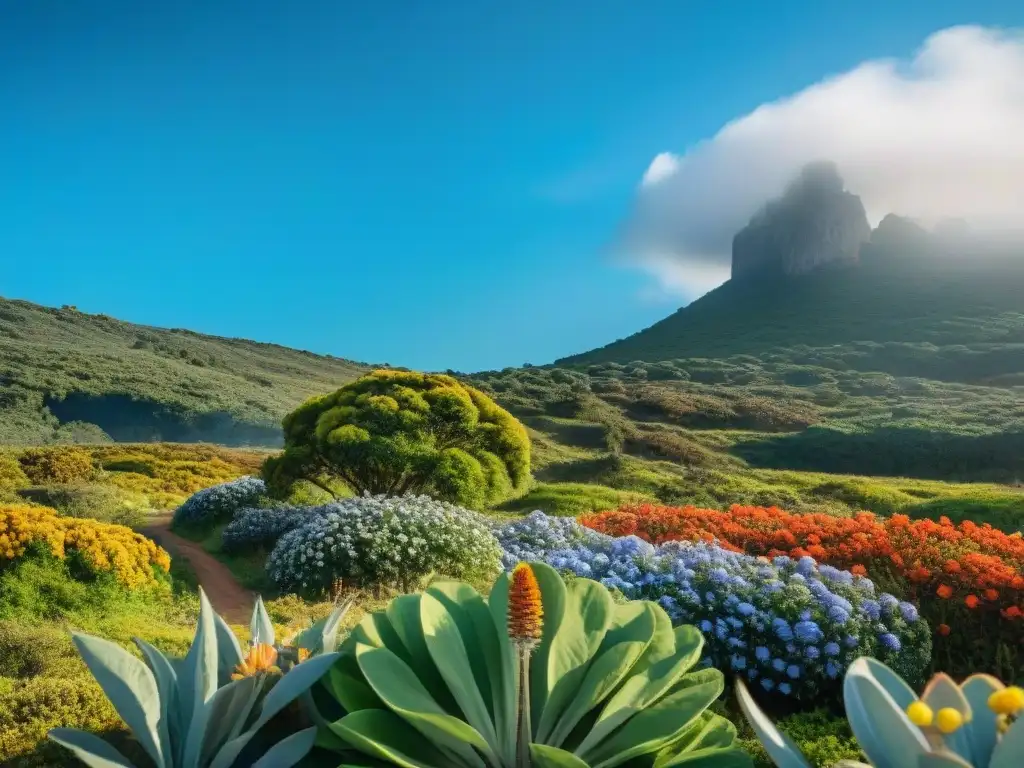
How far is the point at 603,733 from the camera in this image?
8.12ft

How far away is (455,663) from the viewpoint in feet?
8.77

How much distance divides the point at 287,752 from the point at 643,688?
1.19 metres

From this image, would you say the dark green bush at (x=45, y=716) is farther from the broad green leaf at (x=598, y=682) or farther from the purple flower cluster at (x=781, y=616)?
the purple flower cluster at (x=781, y=616)

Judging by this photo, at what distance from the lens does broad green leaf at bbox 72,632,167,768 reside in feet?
8.24

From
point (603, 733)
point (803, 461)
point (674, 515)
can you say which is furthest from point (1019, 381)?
point (603, 733)

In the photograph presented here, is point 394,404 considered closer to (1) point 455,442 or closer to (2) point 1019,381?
(1) point 455,442

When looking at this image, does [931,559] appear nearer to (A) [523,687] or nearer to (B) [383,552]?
(B) [383,552]

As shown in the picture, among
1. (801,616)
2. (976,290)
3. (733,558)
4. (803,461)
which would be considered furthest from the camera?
(976,290)

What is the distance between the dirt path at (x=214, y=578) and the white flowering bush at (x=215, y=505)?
1.59ft

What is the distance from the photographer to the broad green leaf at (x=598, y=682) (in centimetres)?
261

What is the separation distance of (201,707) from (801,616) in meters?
4.10

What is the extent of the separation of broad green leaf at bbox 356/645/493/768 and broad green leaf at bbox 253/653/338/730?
0.45ft

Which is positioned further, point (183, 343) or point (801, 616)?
point (183, 343)

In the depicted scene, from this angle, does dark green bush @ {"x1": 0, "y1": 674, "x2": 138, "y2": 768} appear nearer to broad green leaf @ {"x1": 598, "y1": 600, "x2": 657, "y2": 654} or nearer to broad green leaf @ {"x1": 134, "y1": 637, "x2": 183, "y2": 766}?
broad green leaf @ {"x1": 134, "y1": 637, "x2": 183, "y2": 766}
